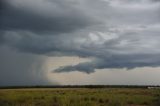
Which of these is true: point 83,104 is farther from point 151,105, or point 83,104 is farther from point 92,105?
point 151,105

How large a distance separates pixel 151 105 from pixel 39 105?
12359 millimetres

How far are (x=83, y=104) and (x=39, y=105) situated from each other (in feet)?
14.3

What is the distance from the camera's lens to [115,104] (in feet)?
113

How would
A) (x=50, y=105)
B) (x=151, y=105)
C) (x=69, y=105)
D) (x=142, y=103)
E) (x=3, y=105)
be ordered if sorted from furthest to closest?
(x=142, y=103) → (x=151, y=105) → (x=50, y=105) → (x=69, y=105) → (x=3, y=105)

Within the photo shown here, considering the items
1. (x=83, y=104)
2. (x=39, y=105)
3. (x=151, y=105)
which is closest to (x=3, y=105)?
(x=39, y=105)

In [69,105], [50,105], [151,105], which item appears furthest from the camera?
[151,105]

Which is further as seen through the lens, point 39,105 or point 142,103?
point 142,103

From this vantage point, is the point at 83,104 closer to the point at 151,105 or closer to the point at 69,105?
the point at 69,105

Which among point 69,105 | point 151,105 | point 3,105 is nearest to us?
point 3,105

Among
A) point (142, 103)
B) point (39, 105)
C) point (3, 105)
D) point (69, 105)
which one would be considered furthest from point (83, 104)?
point (142, 103)

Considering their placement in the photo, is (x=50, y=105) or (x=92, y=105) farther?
(x=50, y=105)

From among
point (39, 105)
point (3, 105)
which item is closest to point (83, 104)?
point (39, 105)

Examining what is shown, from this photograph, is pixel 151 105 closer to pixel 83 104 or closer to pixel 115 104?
pixel 115 104

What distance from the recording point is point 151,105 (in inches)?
1527
